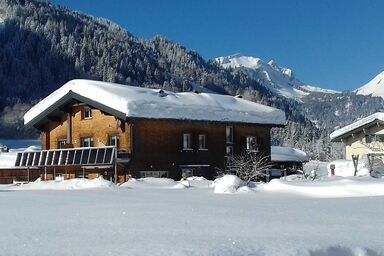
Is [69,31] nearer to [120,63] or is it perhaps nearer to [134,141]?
[120,63]

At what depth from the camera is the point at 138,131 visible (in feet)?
114

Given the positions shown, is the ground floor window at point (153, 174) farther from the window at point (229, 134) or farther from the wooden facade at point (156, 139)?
the window at point (229, 134)

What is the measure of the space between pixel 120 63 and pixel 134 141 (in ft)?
506

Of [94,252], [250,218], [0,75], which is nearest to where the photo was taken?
[94,252]

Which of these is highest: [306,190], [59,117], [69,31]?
[69,31]

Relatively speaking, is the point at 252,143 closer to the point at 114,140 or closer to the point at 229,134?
the point at 229,134

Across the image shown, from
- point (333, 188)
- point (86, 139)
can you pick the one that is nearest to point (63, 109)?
point (86, 139)

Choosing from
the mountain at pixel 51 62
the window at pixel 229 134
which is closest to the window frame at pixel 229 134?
the window at pixel 229 134

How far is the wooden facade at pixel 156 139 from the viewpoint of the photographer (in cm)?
3491

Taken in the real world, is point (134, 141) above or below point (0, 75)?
below

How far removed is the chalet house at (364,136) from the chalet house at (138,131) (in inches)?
380

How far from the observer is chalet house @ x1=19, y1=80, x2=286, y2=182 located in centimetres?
3444

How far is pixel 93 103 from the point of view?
35188 mm

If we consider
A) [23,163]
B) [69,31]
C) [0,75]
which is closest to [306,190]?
[23,163]
